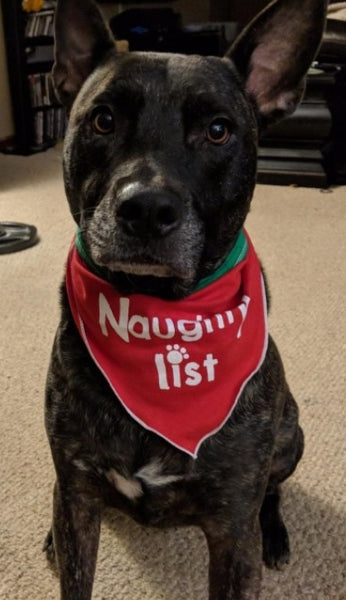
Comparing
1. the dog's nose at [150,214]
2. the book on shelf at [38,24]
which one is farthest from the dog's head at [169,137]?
the book on shelf at [38,24]

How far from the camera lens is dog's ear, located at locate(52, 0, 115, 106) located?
1150 millimetres

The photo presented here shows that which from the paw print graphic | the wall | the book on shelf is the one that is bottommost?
the wall

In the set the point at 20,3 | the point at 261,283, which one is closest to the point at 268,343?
the point at 261,283

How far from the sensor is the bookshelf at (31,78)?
13.7ft

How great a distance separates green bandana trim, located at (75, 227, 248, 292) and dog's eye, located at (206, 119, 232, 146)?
0.17 metres

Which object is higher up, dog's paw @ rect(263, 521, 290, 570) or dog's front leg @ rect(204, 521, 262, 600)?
dog's front leg @ rect(204, 521, 262, 600)

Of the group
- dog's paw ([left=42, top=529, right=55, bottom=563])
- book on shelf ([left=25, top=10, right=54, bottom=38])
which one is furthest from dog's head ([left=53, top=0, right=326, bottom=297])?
book on shelf ([left=25, top=10, right=54, bottom=38])

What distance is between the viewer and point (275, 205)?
3.28 meters

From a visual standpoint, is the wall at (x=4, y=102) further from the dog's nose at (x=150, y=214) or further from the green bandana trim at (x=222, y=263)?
the dog's nose at (x=150, y=214)

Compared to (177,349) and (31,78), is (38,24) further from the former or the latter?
(177,349)

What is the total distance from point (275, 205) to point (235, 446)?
2327 millimetres

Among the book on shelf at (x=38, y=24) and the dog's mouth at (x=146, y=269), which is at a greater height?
the dog's mouth at (x=146, y=269)

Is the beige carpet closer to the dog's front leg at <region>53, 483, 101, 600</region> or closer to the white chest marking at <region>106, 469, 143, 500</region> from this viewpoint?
the dog's front leg at <region>53, 483, 101, 600</region>

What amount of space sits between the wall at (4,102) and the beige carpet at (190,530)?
1561 mm
